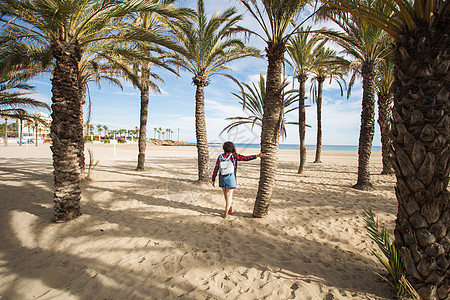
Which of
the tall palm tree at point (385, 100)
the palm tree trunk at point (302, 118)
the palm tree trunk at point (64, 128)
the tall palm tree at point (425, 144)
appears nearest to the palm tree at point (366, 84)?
the tall palm tree at point (385, 100)

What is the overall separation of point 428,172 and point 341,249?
1.97 m

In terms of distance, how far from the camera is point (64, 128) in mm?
4281

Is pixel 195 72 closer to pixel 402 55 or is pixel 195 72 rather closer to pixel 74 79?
pixel 74 79

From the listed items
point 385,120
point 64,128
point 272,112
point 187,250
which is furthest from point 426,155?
point 385,120

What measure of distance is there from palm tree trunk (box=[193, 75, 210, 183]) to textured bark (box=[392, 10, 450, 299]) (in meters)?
6.68

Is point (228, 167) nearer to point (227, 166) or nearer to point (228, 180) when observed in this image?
point (227, 166)

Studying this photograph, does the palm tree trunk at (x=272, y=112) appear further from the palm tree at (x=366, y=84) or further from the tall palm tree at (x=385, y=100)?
the tall palm tree at (x=385, y=100)

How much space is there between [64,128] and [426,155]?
5767mm

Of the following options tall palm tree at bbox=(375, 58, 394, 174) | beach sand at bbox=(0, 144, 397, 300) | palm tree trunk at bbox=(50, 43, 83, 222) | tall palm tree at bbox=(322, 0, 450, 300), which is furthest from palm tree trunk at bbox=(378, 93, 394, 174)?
palm tree trunk at bbox=(50, 43, 83, 222)

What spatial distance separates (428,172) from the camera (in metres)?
1.99

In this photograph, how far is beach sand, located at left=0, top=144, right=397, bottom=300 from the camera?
8.09 ft

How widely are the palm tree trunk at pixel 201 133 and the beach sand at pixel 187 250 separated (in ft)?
7.17

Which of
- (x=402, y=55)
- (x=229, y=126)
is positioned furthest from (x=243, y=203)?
(x=229, y=126)

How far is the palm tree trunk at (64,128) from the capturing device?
168 inches
